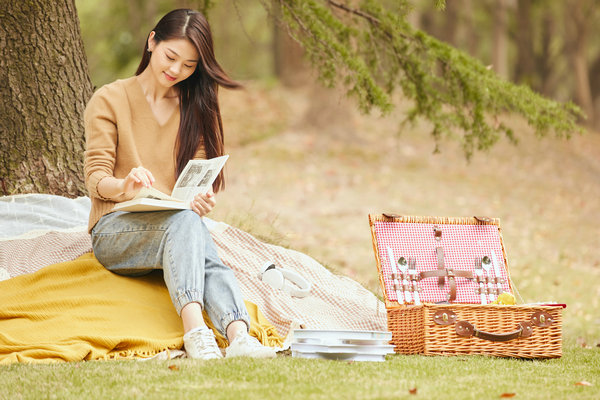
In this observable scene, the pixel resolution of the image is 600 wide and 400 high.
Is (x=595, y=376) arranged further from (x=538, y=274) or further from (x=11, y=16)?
(x=538, y=274)

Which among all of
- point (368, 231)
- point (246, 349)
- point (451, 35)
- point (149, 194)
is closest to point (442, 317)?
point (246, 349)

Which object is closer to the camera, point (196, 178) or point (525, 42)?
point (196, 178)

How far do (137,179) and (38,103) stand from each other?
1764 mm

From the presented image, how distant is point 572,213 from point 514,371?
26.0 ft

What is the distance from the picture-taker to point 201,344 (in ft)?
9.22

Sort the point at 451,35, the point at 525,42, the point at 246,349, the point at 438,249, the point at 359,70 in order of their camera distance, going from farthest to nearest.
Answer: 1. the point at 525,42
2. the point at 451,35
3. the point at 359,70
4. the point at 438,249
5. the point at 246,349

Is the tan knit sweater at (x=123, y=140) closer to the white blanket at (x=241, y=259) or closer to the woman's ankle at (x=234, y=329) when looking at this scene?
the white blanket at (x=241, y=259)

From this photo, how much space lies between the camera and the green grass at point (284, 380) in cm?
230

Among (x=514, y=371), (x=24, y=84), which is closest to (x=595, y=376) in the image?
(x=514, y=371)

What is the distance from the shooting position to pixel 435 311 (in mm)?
3166

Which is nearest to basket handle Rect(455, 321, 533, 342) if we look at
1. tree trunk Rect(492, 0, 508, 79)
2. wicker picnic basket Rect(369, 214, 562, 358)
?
wicker picnic basket Rect(369, 214, 562, 358)

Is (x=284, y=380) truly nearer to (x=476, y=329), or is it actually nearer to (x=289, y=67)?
(x=476, y=329)

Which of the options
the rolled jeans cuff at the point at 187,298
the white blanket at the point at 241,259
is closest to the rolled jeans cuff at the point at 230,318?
the rolled jeans cuff at the point at 187,298

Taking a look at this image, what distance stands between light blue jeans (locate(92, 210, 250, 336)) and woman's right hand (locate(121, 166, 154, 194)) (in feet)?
0.39
